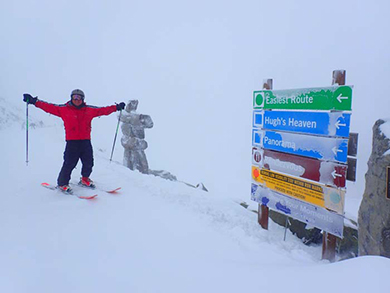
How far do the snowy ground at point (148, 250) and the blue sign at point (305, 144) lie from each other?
1.64 m

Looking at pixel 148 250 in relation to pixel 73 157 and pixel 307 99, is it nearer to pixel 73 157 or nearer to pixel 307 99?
pixel 73 157

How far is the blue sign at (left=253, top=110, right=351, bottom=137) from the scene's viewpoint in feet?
13.5

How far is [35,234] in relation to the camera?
3676mm

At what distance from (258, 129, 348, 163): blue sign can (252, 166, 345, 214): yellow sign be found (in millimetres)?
493

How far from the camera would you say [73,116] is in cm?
567

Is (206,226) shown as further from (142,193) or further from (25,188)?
(25,188)

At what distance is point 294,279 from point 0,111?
81.1 ft

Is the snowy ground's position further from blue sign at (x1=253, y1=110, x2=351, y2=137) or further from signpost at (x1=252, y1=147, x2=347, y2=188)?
blue sign at (x1=253, y1=110, x2=351, y2=137)

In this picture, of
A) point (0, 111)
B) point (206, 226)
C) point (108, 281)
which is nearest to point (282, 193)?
point (206, 226)

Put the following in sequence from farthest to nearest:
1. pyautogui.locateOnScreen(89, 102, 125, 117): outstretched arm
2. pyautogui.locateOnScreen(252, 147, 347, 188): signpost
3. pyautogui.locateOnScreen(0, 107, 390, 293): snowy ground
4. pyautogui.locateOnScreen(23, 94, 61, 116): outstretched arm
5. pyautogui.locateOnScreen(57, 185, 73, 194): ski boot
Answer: pyautogui.locateOnScreen(89, 102, 125, 117): outstretched arm → pyautogui.locateOnScreen(57, 185, 73, 194): ski boot → pyautogui.locateOnScreen(23, 94, 61, 116): outstretched arm → pyautogui.locateOnScreen(252, 147, 347, 188): signpost → pyautogui.locateOnScreen(0, 107, 390, 293): snowy ground

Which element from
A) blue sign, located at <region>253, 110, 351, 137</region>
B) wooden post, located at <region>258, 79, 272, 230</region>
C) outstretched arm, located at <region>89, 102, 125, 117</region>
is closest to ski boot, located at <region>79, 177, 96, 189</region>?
outstretched arm, located at <region>89, 102, 125, 117</region>

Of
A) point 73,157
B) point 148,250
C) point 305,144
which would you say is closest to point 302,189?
point 305,144

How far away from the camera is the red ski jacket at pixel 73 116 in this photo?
5617mm

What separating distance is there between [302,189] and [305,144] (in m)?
0.81
